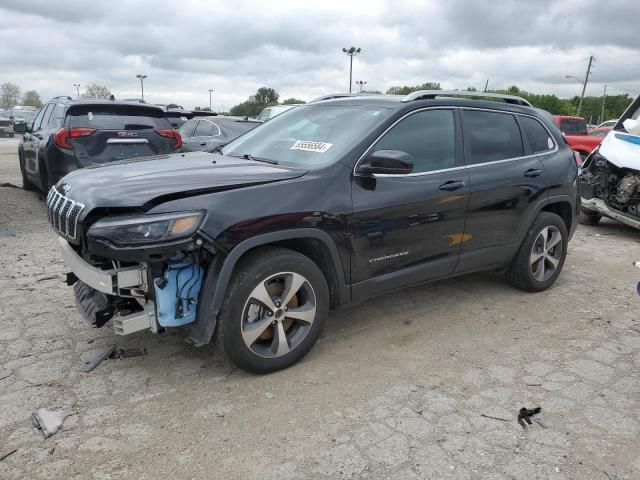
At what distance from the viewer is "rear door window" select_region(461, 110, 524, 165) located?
4277 mm

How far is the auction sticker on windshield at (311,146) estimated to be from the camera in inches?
146

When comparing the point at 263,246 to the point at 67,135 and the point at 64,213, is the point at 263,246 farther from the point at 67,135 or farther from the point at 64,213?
the point at 67,135

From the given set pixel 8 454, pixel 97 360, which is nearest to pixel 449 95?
pixel 97 360

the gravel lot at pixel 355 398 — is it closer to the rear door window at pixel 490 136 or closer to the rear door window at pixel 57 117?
the rear door window at pixel 490 136

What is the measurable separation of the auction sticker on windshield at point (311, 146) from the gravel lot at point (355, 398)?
1401 millimetres

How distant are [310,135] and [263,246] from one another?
3.75 feet

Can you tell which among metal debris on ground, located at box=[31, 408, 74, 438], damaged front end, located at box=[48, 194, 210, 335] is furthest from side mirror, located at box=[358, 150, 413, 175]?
metal debris on ground, located at box=[31, 408, 74, 438]

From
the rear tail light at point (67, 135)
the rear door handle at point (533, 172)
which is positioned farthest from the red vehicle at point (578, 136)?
the rear tail light at point (67, 135)

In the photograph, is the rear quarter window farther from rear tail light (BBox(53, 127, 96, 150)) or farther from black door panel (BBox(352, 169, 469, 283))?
black door panel (BBox(352, 169, 469, 283))

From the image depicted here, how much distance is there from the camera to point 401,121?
151 inches

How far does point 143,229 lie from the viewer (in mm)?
2826

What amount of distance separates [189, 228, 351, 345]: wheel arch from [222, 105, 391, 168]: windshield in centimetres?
54

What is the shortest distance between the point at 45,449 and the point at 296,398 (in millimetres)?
1336

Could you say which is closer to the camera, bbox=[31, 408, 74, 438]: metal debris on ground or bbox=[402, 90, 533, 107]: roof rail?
bbox=[31, 408, 74, 438]: metal debris on ground
